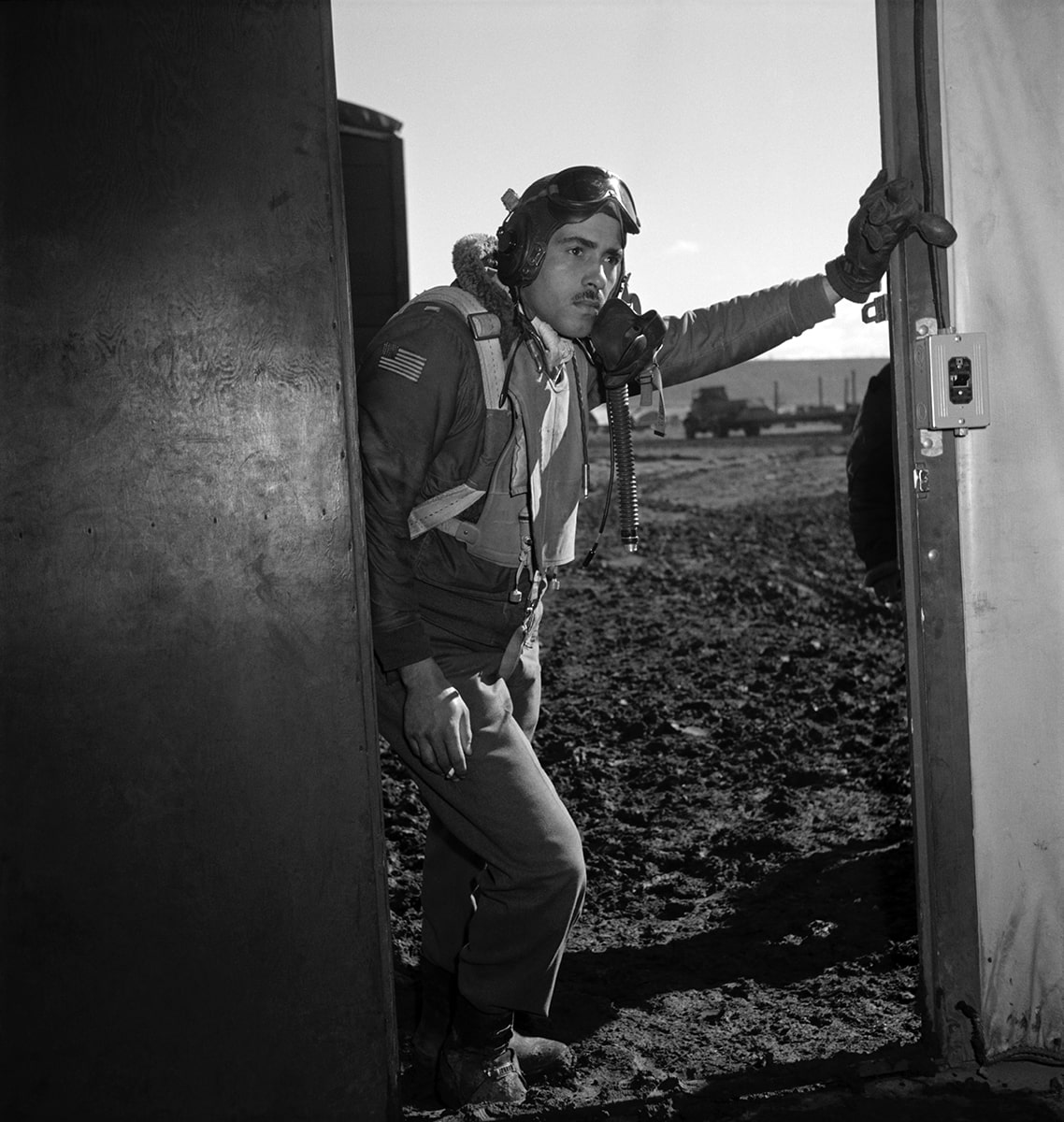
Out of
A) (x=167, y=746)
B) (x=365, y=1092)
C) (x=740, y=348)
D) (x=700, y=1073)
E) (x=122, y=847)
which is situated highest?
(x=740, y=348)

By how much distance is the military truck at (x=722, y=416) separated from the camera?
30719mm

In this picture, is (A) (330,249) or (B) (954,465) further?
(B) (954,465)

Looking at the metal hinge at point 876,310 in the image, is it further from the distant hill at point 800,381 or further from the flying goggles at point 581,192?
the distant hill at point 800,381

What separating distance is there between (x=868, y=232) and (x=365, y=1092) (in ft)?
6.55

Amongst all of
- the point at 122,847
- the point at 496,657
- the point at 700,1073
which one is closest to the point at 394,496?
the point at 496,657

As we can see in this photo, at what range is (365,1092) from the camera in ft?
7.68

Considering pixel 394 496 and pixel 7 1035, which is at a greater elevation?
pixel 394 496

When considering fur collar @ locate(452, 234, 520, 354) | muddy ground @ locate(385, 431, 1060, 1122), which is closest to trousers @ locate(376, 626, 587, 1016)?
muddy ground @ locate(385, 431, 1060, 1122)

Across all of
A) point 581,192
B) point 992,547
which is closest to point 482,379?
point 581,192

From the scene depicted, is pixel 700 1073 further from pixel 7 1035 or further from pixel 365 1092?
pixel 7 1035

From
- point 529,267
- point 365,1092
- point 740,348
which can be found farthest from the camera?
point 740,348

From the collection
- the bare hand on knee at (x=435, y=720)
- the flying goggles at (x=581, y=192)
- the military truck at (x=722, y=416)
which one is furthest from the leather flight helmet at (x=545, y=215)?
the military truck at (x=722, y=416)

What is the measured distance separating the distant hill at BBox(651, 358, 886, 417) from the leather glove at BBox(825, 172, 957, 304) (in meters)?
33.6

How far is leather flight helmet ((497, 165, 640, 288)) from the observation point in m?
2.70
